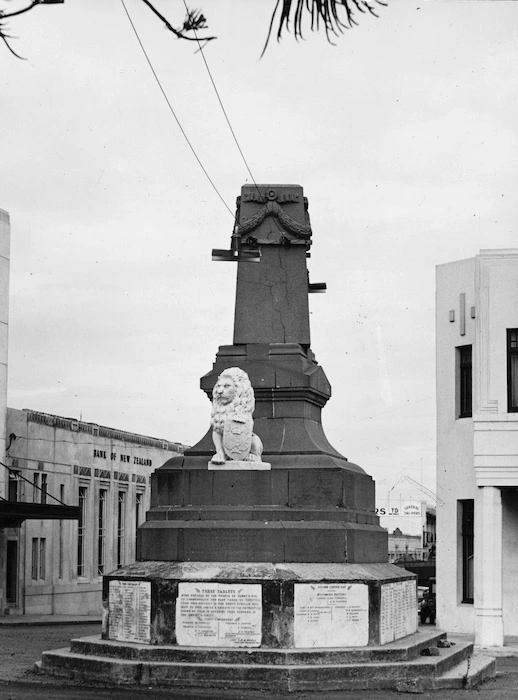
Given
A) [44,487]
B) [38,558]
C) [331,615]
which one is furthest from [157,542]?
[44,487]

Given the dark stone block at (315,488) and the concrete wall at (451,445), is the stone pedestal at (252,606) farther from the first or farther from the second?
the concrete wall at (451,445)

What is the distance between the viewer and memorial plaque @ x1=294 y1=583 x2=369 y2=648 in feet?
51.5

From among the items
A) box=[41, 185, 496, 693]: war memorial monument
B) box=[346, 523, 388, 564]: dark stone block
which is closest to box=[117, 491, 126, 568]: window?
box=[41, 185, 496, 693]: war memorial monument

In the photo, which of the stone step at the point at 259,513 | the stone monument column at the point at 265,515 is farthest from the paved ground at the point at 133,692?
the stone step at the point at 259,513

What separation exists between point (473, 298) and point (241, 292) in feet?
33.1

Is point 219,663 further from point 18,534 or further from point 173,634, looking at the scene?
point 18,534

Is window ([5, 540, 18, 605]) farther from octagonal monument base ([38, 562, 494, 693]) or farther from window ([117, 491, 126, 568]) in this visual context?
octagonal monument base ([38, 562, 494, 693])

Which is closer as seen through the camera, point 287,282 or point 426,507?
point 287,282

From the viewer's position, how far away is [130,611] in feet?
53.7

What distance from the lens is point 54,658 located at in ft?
53.1

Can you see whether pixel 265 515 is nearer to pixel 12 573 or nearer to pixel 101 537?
pixel 12 573

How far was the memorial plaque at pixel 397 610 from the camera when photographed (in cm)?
1644

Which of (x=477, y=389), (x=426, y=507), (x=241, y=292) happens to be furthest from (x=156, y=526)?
(x=426, y=507)

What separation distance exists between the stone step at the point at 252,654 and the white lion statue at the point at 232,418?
9.19 ft
